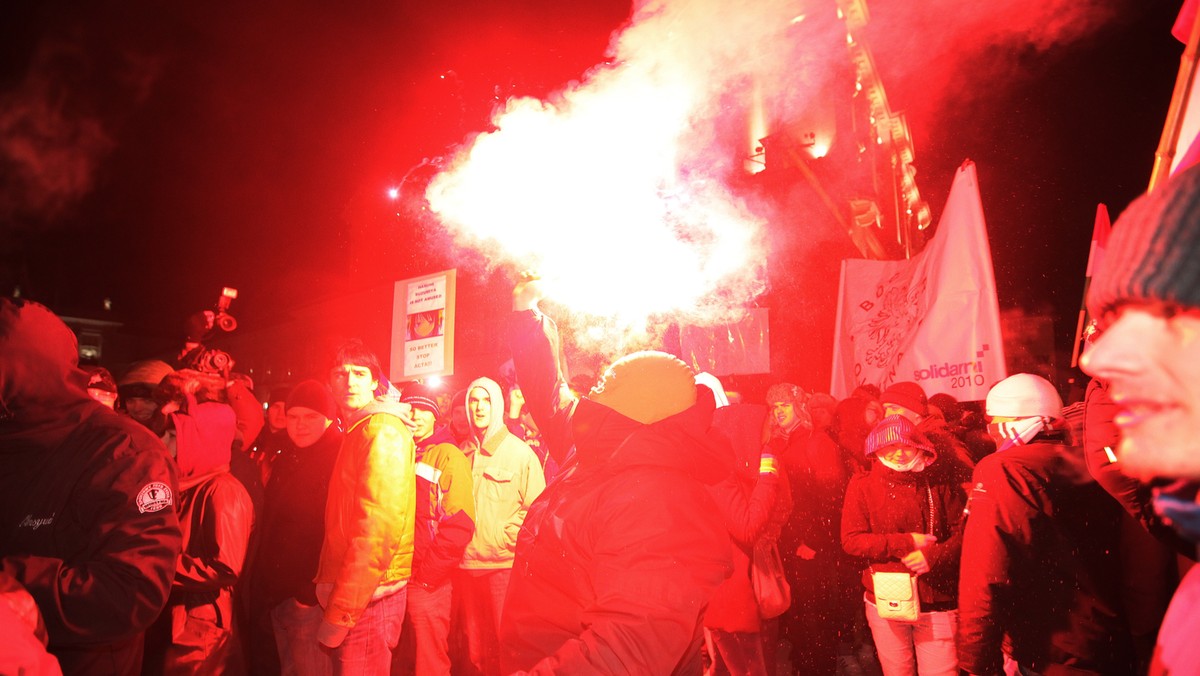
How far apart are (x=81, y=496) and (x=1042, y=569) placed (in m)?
4.42

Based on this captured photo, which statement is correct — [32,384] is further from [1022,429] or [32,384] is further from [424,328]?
[424,328]

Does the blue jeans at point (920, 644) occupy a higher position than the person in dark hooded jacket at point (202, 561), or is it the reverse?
the person in dark hooded jacket at point (202, 561)

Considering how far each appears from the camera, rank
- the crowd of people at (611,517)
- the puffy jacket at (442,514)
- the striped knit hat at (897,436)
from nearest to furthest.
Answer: the crowd of people at (611,517) < the striped knit hat at (897,436) < the puffy jacket at (442,514)

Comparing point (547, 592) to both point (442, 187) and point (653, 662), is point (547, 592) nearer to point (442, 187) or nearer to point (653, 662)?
point (653, 662)

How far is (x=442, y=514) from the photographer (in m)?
5.41

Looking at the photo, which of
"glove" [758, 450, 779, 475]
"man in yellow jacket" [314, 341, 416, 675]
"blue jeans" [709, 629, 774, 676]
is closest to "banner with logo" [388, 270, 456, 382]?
"man in yellow jacket" [314, 341, 416, 675]

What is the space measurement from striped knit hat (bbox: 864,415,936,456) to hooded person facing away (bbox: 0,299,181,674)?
13.9 feet

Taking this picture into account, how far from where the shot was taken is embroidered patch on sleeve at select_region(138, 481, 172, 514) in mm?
2409

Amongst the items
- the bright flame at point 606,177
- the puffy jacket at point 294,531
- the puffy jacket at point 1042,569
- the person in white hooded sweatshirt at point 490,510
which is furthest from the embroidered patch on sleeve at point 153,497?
the puffy jacket at point 1042,569

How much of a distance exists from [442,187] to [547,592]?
373cm

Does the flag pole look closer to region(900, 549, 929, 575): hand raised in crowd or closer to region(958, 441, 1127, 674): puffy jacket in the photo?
region(958, 441, 1127, 674): puffy jacket

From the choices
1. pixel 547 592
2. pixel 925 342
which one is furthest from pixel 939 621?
pixel 547 592

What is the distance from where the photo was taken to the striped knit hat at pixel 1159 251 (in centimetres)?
93

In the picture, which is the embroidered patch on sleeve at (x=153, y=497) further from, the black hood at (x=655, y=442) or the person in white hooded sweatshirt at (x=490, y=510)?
the person in white hooded sweatshirt at (x=490, y=510)
